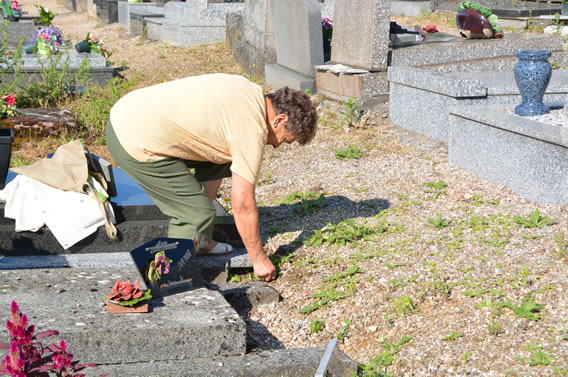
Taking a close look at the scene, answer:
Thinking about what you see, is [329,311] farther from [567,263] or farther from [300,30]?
[300,30]

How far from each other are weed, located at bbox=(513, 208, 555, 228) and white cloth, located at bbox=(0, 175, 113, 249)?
2.45 m

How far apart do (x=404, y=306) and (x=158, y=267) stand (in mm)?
1194

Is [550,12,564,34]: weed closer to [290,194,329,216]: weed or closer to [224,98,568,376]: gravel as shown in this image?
[224,98,568,376]: gravel

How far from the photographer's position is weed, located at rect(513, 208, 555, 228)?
4.21m

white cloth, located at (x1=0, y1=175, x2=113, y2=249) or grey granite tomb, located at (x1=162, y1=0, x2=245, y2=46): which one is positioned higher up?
grey granite tomb, located at (x1=162, y1=0, x2=245, y2=46)

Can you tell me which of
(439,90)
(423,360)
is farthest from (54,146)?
(423,360)

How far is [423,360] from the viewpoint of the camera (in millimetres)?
3094

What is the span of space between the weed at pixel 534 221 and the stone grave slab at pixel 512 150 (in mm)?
341

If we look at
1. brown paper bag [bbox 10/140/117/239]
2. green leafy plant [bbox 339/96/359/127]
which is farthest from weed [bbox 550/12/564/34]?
brown paper bag [bbox 10/140/117/239]

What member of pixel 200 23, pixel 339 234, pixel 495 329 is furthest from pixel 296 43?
pixel 495 329

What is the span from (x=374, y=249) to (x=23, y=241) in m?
1.99

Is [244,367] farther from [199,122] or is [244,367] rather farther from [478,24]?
[478,24]

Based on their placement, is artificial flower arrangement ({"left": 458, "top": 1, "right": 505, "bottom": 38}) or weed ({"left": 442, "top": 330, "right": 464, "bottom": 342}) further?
artificial flower arrangement ({"left": 458, "top": 1, "right": 505, "bottom": 38})

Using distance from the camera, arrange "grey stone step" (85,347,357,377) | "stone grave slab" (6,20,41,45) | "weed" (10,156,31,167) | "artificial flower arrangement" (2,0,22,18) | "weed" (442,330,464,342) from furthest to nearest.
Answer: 1. "artificial flower arrangement" (2,0,22,18)
2. "stone grave slab" (6,20,41,45)
3. "weed" (10,156,31,167)
4. "weed" (442,330,464,342)
5. "grey stone step" (85,347,357,377)
